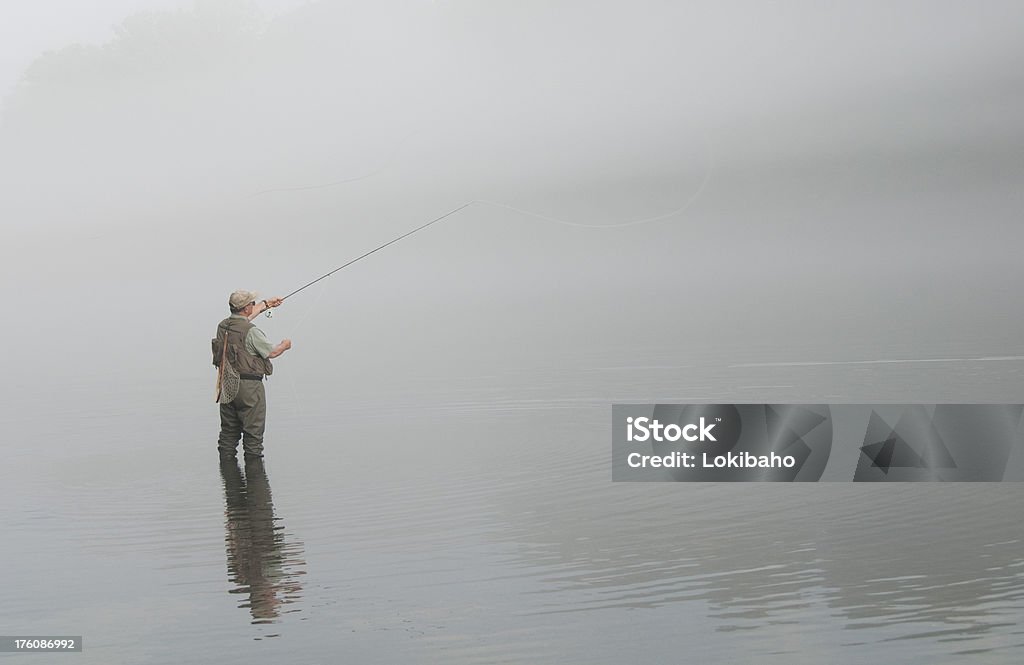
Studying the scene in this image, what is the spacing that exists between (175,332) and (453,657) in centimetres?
4012

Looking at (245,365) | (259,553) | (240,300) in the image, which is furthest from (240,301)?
(259,553)

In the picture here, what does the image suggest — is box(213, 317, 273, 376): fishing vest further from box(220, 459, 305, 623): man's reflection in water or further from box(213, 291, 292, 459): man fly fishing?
box(220, 459, 305, 623): man's reflection in water

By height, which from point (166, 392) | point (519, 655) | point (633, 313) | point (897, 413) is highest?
point (633, 313)

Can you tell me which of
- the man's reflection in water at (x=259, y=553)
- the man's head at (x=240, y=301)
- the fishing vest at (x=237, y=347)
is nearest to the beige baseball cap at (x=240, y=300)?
the man's head at (x=240, y=301)

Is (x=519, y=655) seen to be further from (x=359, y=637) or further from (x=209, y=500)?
(x=209, y=500)

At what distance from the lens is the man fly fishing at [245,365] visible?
12.7m

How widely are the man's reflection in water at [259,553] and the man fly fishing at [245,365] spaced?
37.8 inches

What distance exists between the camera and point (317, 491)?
11.5 meters

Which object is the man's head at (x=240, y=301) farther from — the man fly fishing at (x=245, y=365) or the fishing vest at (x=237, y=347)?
the fishing vest at (x=237, y=347)

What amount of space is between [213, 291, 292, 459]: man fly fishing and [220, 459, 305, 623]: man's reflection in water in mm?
960

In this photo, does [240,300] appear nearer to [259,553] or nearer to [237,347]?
[237,347]

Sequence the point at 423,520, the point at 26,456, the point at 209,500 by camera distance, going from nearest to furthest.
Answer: the point at 423,520, the point at 209,500, the point at 26,456

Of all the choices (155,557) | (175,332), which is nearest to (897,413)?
(155,557)

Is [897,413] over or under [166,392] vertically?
under
